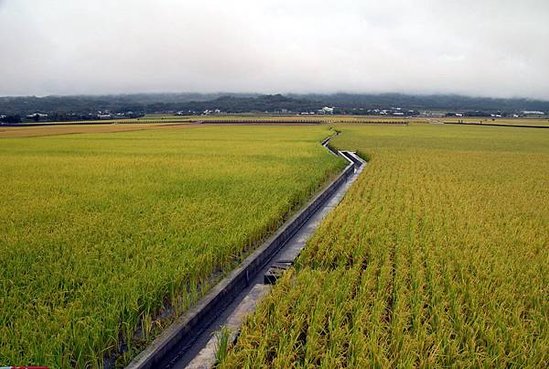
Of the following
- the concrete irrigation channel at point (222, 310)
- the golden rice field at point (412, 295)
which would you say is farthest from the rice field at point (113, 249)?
the golden rice field at point (412, 295)

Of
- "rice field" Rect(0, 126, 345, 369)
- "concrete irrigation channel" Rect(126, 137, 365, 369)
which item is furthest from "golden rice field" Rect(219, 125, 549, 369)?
"rice field" Rect(0, 126, 345, 369)

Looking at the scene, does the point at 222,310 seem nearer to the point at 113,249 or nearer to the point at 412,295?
the point at 113,249

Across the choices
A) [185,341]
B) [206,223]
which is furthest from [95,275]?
[206,223]

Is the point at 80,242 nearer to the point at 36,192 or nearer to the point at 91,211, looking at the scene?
the point at 91,211

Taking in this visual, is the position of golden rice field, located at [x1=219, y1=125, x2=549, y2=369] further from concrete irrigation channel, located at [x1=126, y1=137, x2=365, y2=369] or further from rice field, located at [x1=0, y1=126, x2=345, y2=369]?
rice field, located at [x1=0, y1=126, x2=345, y2=369]

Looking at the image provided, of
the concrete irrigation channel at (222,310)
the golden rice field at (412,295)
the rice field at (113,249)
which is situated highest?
the rice field at (113,249)

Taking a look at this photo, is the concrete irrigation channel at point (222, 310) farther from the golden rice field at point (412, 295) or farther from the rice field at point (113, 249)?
the golden rice field at point (412, 295)
